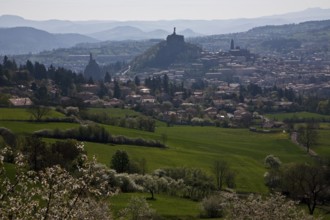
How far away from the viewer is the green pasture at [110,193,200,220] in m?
40.1

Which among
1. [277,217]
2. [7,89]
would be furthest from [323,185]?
[7,89]

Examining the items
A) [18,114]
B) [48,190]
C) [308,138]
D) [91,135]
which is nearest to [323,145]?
[308,138]

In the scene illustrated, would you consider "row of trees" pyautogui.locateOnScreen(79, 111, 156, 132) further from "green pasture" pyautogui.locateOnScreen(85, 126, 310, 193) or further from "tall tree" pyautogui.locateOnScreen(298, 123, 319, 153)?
"tall tree" pyautogui.locateOnScreen(298, 123, 319, 153)

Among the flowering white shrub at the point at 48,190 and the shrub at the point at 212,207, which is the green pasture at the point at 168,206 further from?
the flowering white shrub at the point at 48,190

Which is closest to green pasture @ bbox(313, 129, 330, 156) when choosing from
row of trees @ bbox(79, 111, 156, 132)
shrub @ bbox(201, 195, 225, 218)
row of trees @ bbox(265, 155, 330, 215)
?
row of trees @ bbox(265, 155, 330, 215)

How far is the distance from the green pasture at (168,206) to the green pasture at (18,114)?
122ft

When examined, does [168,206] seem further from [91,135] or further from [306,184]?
[91,135]

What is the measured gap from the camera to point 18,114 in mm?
81625

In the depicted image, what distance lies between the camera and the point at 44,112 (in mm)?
80812

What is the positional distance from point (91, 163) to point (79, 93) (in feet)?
388

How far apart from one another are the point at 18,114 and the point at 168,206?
150ft

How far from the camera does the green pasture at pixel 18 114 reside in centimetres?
7831

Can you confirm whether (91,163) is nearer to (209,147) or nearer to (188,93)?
(209,147)

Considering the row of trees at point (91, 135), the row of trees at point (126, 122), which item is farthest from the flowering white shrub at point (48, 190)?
the row of trees at point (126, 122)
